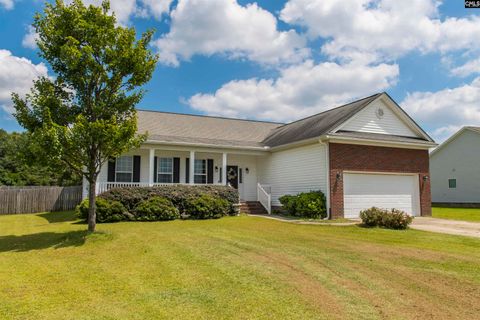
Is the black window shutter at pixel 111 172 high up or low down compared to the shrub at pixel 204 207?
up

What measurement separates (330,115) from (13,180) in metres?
31.6

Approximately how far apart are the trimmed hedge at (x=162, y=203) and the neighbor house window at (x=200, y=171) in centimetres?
270

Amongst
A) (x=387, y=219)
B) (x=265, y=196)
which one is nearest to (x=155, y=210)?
(x=265, y=196)

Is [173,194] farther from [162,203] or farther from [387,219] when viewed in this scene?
[387,219]

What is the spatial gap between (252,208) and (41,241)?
34.6 feet

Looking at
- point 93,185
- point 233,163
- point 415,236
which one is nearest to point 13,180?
point 233,163

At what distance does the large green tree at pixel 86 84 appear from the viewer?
29.7ft

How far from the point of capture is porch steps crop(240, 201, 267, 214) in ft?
57.8

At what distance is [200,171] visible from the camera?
1889 centimetres

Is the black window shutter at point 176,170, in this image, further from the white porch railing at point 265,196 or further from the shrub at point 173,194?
the white porch railing at point 265,196

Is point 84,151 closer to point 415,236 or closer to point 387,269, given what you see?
point 387,269

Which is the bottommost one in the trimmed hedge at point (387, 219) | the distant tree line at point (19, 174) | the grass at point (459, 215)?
the grass at point (459, 215)

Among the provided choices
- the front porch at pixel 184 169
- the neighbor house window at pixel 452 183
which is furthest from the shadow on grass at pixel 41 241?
the neighbor house window at pixel 452 183

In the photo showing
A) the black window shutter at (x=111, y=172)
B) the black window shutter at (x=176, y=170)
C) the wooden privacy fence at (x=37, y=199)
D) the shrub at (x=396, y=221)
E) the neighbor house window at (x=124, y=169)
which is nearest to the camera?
the shrub at (x=396, y=221)
